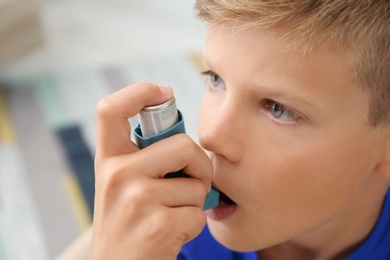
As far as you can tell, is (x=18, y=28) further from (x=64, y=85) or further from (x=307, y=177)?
(x=307, y=177)

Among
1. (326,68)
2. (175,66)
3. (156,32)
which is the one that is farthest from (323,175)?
(156,32)

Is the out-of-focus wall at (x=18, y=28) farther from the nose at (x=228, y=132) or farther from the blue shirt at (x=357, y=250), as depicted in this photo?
the nose at (x=228, y=132)

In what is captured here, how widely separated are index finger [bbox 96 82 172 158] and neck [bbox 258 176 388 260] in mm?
399

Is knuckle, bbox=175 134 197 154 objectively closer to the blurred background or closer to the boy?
the boy

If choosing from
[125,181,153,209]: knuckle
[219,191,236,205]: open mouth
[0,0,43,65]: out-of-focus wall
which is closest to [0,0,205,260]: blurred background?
[0,0,43,65]: out-of-focus wall

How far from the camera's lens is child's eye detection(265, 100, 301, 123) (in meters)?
0.75

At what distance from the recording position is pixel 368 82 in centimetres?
73

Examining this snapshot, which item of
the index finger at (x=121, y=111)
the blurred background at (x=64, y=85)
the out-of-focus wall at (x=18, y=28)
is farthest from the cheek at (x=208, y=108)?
the out-of-focus wall at (x=18, y=28)

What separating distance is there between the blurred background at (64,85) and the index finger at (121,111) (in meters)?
0.91

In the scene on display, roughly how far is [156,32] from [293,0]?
6.74ft

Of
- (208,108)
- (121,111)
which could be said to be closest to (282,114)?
(208,108)

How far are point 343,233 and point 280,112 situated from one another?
306 millimetres

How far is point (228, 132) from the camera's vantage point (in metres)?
0.73

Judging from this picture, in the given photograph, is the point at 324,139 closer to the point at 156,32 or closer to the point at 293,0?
the point at 293,0
